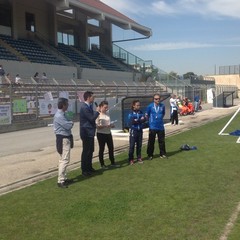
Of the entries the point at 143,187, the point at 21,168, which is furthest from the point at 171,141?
the point at 143,187

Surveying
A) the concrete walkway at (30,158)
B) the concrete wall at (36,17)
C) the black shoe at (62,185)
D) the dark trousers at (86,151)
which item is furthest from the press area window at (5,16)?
the black shoe at (62,185)

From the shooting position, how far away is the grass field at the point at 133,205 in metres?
5.24

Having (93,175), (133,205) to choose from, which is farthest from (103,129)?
(133,205)

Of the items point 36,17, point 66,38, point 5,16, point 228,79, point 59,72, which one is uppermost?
point 36,17

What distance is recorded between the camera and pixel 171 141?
14.7 meters

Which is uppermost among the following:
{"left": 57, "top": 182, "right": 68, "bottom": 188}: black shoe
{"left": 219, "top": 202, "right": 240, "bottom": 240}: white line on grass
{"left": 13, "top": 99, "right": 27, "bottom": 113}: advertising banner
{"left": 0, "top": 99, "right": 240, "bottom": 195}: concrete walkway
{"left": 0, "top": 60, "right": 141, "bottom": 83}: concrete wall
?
{"left": 0, "top": 60, "right": 141, "bottom": 83}: concrete wall

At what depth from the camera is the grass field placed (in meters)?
5.24

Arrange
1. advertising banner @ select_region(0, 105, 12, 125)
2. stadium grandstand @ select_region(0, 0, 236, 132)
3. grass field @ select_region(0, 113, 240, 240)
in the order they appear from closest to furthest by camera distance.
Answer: grass field @ select_region(0, 113, 240, 240) → advertising banner @ select_region(0, 105, 12, 125) → stadium grandstand @ select_region(0, 0, 236, 132)

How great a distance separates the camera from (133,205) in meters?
6.40

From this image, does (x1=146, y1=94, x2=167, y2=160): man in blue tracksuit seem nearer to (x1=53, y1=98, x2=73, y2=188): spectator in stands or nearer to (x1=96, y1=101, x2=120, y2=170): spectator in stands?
(x1=96, y1=101, x2=120, y2=170): spectator in stands

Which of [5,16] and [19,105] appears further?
[5,16]

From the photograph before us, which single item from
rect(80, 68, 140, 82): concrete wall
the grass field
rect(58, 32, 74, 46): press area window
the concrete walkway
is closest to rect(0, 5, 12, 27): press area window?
rect(80, 68, 140, 82): concrete wall

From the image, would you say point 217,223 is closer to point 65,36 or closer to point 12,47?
point 12,47

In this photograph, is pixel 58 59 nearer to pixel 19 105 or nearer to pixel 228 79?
pixel 19 105
